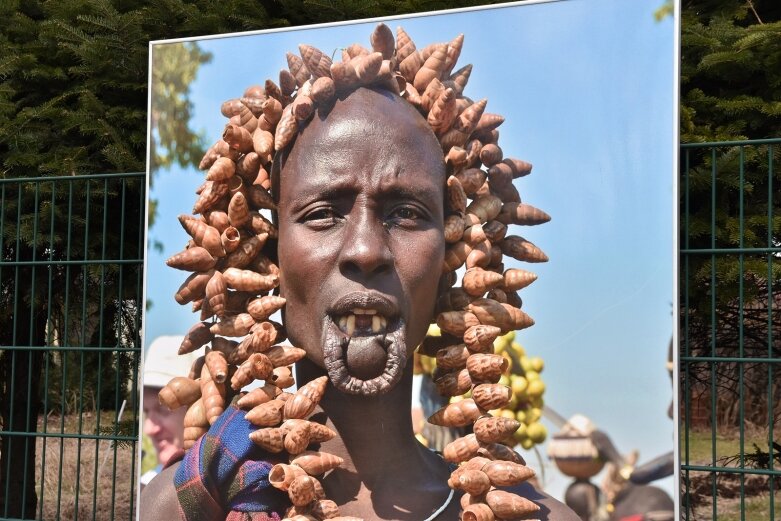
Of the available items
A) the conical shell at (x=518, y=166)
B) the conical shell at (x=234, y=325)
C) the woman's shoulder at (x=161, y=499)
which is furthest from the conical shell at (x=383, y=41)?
the woman's shoulder at (x=161, y=499)

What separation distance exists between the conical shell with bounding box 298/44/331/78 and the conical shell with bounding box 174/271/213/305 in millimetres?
994

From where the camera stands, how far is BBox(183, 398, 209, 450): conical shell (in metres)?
4.18

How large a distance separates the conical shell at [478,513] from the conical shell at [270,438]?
79 cm

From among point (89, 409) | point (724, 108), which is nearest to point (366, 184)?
point (724, 108)

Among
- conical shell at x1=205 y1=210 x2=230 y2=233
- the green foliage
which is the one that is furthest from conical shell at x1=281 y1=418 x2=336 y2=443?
the green foliage

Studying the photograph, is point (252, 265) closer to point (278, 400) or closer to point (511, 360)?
point (278, 400)

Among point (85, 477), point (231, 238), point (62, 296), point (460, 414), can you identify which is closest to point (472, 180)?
point (460, 414)

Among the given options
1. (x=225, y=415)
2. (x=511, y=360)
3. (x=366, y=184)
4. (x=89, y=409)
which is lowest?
(x=89, y=409)

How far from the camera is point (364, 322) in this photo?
391 cm

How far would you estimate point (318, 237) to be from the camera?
400cm

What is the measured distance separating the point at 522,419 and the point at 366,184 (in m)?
1.14

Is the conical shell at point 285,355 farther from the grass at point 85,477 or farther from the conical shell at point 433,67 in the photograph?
the grass at point 85,477

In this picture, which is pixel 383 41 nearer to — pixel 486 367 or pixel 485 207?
pixel 485 207

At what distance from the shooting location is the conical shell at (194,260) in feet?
13.8
